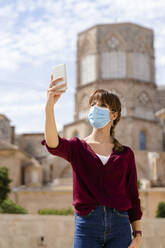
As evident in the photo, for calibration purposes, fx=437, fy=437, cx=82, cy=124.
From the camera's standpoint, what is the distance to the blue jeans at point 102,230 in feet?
8.95

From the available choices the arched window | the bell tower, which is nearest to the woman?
the arched window

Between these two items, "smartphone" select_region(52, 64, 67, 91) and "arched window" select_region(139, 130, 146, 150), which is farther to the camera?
"arched window" select_region(139, 130, 146, 150)

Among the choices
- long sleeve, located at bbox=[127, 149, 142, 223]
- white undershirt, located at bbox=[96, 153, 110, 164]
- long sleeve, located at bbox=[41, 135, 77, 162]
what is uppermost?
long sleeve, located at bbox=[41, 135, 77, 162]

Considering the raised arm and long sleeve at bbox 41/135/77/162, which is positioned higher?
the raised arm

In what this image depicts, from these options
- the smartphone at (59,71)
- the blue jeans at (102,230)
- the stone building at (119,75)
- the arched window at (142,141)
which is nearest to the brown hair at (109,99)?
the smartphone at (59,71)

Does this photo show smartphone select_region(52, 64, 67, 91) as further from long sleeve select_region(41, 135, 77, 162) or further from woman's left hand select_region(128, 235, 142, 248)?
woman's left hand select_region(128, 235, 142, 248)

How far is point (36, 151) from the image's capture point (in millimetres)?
42156

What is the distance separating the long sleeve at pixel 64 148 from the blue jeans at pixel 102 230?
0.40 metres

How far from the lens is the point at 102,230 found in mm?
2736

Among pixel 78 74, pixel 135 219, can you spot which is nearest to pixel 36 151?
pixel 78 74

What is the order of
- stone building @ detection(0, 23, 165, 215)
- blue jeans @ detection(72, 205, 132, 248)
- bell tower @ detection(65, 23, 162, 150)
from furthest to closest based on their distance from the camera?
bell tower @ detection(65, 23, 162, 150), stone building @ detection(0, 23, 165, 215), blue jeans @ detection(72, 205, 132, 248)

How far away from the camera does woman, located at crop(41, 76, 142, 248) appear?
2.76m

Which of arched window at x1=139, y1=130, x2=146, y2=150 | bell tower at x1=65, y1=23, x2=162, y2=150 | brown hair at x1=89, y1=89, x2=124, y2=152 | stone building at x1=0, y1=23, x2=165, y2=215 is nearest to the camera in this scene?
brown hair at x1=89, y1=89, x2=124, y2=152

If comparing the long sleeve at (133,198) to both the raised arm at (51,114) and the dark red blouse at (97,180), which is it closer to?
the dark red blouse at (97,180)
